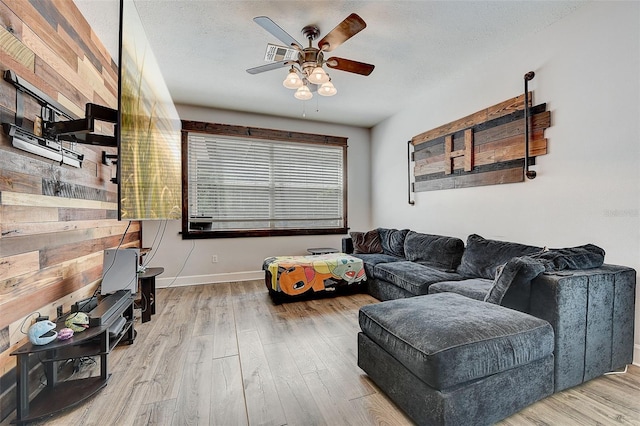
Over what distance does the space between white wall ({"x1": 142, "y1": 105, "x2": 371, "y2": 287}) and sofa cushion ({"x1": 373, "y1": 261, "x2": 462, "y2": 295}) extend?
188 centimetres

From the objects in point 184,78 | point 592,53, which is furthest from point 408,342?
point 184,78

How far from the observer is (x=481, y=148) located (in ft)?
10.9

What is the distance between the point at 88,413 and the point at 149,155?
5.15 ft

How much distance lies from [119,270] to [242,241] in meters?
2.29

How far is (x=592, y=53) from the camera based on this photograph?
2326 mm

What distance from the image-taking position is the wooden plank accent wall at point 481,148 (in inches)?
112

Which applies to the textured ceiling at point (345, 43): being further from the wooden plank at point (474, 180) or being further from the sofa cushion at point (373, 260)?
the sofa cushion at point (373, 260)

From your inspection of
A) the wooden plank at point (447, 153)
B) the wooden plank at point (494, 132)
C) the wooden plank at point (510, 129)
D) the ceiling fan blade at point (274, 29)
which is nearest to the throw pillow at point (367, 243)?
the wooden plank at point (494, 132)

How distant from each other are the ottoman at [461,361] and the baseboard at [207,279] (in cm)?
325

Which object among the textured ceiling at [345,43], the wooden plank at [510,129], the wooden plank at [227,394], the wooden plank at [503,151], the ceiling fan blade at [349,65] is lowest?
the wooden plank at [227,394]

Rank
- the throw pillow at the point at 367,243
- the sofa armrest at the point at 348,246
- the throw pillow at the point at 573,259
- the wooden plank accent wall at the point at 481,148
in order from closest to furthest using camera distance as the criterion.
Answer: the throw pillow at the point at 573,259
the wooden plank accent wall at the point at 481,148
the throw pillow at the point at 367,243
the sofa armrest at the point at 348,246

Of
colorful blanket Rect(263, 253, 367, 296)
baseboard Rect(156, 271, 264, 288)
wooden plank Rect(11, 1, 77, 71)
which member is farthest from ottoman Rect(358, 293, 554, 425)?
baseboard Rect(156, 271, 264, 288)

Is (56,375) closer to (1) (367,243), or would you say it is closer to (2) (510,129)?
(1) (367,243)

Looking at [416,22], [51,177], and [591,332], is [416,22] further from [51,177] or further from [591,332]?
[51,177]
